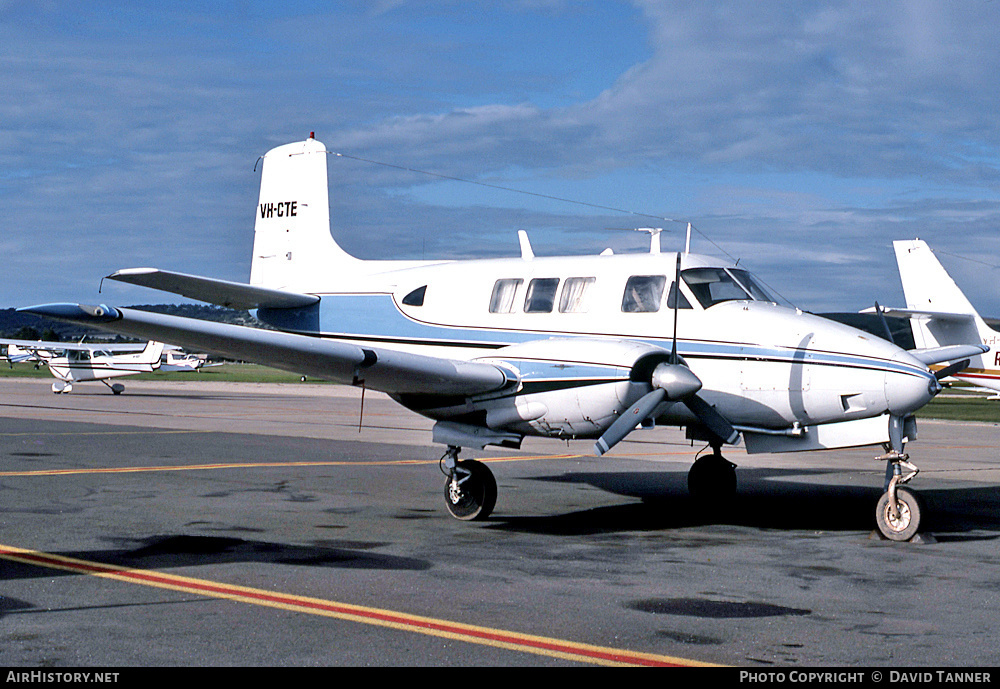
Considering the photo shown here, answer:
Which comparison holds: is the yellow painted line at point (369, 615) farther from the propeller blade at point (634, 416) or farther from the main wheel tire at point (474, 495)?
the main wheel tire at point (474, 495)

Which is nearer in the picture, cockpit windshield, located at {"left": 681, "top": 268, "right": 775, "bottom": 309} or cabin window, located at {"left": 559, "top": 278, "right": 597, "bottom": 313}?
cockpit windshield, located at {"left": 681, "top": 268, "right": 775, "bottom": 309}

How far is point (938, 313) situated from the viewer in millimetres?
40344

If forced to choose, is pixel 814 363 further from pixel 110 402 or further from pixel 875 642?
pixel 110 402

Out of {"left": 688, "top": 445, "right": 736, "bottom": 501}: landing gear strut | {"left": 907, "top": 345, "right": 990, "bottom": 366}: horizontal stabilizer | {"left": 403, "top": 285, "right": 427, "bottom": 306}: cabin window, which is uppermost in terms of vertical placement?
{"left": 403, "top": 285, "right": 427, "bottom": 306}: cabin window

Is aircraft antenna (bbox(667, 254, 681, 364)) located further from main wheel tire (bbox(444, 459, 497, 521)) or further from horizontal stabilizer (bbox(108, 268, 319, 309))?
horizontal stabilizer (bbox(108, 268, 319, 309))

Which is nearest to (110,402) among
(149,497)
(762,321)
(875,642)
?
(149,497)

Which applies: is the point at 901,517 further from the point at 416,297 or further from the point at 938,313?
the point at 938,313

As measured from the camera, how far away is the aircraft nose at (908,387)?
11250mm

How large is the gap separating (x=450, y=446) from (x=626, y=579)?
13.9 feet

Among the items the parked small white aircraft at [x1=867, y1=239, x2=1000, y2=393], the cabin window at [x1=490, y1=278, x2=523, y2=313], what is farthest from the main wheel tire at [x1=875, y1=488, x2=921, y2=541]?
the parked small white aircraft at [x1=867, y1=239, x2=1000, y2=393]

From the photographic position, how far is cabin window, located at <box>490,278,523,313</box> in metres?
13.8

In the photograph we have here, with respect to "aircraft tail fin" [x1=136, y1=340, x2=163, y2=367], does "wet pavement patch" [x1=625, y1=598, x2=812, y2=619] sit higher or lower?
lower

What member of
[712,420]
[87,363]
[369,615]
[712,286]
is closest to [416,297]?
[712,286]

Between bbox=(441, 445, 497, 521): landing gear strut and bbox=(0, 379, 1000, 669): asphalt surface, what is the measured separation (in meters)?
0.21
